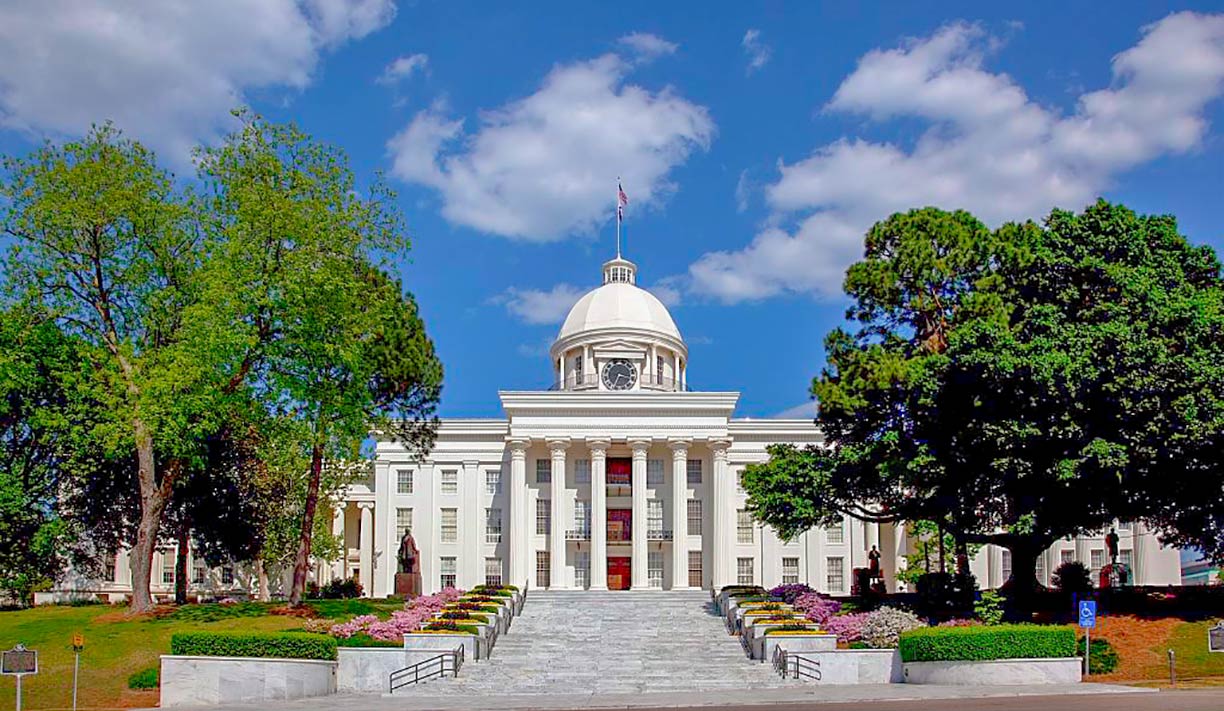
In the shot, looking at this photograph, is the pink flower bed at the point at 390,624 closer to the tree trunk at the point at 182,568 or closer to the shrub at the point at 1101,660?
the tree trunk at the point at 182,568

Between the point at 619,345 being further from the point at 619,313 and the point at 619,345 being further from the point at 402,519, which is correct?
the point at 402,519

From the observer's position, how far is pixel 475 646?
35.7 meters

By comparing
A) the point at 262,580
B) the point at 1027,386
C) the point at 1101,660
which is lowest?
the point at 262,580

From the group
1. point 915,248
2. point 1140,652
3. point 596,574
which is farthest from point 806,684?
point 596,574

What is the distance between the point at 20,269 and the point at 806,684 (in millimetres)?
28147

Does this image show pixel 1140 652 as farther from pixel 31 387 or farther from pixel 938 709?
pixel 31 387

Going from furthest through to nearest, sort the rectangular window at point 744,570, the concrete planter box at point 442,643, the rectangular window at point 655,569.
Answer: the rectangular window at point 744,570, the rectangular window at point 655,569, the concrete planter box at point 442,643

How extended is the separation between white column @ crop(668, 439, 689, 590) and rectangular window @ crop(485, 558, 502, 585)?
35.9ft

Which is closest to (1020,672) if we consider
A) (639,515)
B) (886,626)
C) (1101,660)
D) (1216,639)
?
(1101,660)

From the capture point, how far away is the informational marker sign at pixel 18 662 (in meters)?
23.6

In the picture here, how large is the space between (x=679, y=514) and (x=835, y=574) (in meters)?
11.2

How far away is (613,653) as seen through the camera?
38156 millimetres

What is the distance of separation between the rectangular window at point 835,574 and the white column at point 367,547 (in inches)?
1075

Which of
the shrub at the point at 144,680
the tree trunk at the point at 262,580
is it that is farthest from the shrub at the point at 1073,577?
the tree trunk at the point at 262,580
